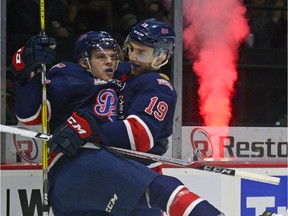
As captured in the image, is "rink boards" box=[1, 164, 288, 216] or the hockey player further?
"rink boards" box=[1, 164, 288, 216]

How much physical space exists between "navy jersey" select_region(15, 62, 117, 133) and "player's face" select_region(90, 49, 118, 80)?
9 centimetres

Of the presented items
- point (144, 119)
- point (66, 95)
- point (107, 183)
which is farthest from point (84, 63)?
point (107, 183)

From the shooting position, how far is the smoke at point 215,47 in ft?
13.8

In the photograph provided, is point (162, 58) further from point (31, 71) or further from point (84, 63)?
point (31, 71)

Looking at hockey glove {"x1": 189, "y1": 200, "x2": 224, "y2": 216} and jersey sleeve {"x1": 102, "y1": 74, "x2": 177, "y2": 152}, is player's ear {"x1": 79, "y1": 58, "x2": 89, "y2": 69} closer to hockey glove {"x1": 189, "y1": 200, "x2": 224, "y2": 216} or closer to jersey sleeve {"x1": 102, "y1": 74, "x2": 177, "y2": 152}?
jersey sleeve {"x1": 102, "y1": 74, "x2": 177, "y2": 152}

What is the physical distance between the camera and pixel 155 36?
3154 millimetres

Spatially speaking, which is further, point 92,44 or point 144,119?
point 92,44

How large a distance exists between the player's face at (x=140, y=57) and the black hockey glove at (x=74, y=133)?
0.34 meters

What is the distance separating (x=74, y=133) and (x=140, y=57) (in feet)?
1.52

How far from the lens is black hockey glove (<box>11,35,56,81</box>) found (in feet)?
9.83

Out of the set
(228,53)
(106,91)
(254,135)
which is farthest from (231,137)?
(106,91)

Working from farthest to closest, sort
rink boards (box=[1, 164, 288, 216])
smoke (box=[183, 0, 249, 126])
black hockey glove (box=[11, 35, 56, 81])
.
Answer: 1. smoke (box=[183, 0, 249, 126])
2. rink boards (box=[1, 164, 288, 216])
3. black hockey glove (box=[11, 35, 56, 81])

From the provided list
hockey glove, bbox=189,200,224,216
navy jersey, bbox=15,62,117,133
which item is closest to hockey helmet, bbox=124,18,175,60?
navy jersey, bbox=15,62,117,133

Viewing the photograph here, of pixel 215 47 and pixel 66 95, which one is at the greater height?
pixel 215 47
